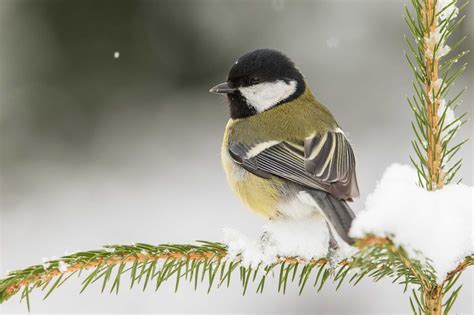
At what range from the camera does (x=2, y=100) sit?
4453mm

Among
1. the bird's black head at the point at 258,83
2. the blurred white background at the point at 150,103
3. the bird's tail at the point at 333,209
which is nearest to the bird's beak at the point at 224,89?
the bird's black head at the point at 258,83

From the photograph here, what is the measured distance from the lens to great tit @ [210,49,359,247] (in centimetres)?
205

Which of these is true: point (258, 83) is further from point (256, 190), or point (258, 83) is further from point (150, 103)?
point (150, 103)

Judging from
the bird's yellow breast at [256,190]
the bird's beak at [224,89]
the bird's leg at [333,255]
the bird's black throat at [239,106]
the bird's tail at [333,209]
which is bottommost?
the bird's leg at [333,255]

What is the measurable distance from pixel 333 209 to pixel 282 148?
544 mm

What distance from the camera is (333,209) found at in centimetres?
183

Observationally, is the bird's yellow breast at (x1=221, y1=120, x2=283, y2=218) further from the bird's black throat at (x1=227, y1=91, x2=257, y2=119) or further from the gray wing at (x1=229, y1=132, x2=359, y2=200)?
the bird's black throat at (x1=227, y1=91, x2=257, y2=119)

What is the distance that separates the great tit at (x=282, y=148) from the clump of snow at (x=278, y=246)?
0.08 metres

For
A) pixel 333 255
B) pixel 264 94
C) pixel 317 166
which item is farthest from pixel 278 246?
pixel 264 94

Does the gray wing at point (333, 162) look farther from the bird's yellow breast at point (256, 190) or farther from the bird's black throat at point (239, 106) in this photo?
the bird's black throat at point (239, 106)

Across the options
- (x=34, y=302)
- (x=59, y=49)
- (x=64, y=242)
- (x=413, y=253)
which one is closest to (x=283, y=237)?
(x=413, y=253)

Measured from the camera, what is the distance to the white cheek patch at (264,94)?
8.59 feet

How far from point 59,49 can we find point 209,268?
9.96 feet

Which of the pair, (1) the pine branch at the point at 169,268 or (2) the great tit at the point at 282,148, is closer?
(1) the pine branch at the point at 169,268
